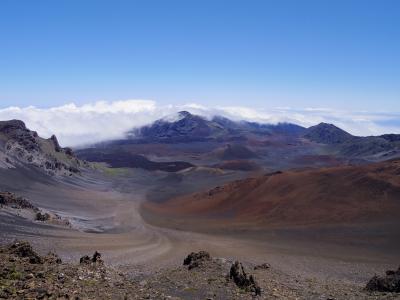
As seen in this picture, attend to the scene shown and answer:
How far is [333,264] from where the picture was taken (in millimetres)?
33969

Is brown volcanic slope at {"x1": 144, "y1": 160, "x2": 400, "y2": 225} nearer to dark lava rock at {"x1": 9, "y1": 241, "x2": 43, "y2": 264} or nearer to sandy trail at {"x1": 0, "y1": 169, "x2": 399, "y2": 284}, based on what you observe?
sandy trail at {"x1": 0, "y1": 169, "x2": 399, "y2": 284}

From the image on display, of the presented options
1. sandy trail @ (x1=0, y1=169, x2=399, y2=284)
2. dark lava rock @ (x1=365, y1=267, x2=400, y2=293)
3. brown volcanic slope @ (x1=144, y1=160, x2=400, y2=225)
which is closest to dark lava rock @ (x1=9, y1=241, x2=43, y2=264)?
sandy trail @ (x1=0, y1=169, x2=399, y2=284)

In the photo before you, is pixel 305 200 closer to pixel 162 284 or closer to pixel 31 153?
pixel 162 284

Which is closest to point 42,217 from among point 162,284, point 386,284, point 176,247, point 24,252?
point 176,247

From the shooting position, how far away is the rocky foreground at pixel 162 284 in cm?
1510

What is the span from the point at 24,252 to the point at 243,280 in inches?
344

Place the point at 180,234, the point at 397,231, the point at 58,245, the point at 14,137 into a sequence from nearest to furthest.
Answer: the point at 58,245 < the point at 397,231 < the point at 180,234 < the point at 14,137

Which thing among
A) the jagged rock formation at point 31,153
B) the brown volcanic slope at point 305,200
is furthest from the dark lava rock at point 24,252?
the jagged rock formation at point 31,153

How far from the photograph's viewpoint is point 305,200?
189 feet

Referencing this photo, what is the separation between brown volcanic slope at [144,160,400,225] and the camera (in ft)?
164

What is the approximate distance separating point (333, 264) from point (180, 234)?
1821 centimetres

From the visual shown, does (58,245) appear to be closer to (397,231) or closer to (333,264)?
(333,264)

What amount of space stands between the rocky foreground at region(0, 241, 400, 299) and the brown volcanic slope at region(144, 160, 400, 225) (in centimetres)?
2757

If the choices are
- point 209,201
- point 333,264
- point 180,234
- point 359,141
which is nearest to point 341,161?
point 359,141
